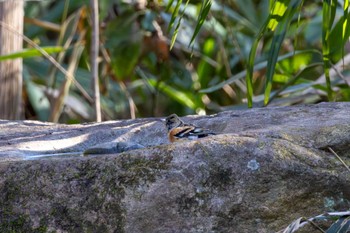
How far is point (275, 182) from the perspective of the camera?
3305 millimetres

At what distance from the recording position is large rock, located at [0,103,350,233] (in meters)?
3.25

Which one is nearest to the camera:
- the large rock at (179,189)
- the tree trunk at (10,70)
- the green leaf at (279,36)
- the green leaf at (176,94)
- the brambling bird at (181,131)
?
the large rock at (179,189)

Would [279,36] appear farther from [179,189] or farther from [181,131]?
[179,189]

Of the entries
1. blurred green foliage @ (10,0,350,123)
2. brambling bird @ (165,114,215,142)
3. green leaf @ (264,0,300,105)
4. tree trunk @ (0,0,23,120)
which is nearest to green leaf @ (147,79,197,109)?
blurred green foliage @ (10,0,350,123)

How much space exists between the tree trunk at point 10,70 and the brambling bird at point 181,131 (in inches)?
107

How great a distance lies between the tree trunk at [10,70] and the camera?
23.1ft

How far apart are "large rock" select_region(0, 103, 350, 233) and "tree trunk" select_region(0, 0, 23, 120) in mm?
3654

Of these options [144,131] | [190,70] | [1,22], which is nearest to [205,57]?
[190,70]

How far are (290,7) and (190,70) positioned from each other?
662 cm

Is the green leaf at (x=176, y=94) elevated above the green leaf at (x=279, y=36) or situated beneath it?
situated beneath

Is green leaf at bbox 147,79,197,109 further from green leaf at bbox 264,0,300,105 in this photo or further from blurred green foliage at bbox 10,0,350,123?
green leaf at bbox 264,0,300,105

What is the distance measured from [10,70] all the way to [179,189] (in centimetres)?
420

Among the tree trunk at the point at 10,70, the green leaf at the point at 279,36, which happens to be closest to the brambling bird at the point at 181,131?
the green leaf at the point at 279,36

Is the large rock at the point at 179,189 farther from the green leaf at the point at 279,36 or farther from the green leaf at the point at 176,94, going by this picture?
the green leaf at the point at 176,94
